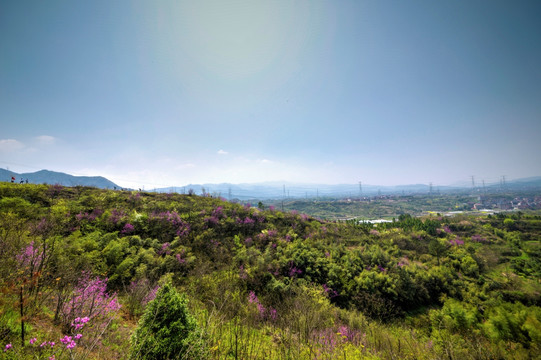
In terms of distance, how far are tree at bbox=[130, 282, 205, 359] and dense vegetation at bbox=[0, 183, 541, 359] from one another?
1.2 inches

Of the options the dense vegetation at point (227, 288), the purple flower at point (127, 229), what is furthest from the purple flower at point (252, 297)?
the purple flower at point (127, 229)

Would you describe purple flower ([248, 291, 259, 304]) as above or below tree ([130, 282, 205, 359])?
below

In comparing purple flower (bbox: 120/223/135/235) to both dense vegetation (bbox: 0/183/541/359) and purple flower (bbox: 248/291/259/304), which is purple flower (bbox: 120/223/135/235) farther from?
purple flower (bbox: 248/291/259/304)

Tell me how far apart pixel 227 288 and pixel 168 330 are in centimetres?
390

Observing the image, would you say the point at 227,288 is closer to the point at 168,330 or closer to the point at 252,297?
the point at 252,297

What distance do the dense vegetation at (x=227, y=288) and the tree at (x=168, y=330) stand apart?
0.03 metres

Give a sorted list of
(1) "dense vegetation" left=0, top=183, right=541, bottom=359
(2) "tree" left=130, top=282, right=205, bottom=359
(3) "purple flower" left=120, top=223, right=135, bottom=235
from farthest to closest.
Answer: (3) "purple flower" left=120, top=223, right=135, bottom=235 → (1) "dense vegetation" left=0, top=183, right=541, bottom=359 → (2) "tree" left=130, top=282, right=205, bottom=359

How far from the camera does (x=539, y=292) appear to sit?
17.0 meters

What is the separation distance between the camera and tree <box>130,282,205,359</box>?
385cm

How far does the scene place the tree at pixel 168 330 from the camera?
3850mm

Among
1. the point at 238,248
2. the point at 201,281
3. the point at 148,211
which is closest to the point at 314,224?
the point at 238,248

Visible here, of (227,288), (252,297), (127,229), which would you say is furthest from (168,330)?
(127,229)

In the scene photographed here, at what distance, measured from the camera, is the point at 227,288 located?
25.2 feet

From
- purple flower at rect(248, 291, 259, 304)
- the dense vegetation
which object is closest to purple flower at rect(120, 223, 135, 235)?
the dense vegetation
